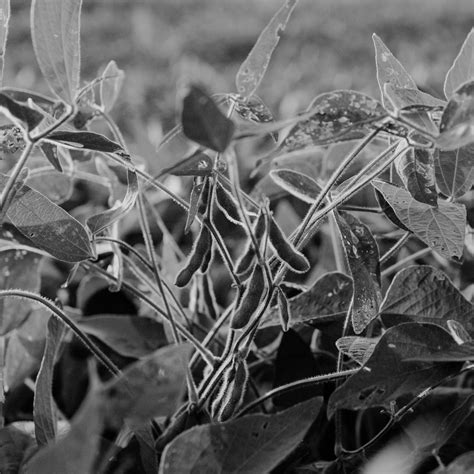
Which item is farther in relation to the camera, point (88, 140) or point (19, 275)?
point (19, 275)

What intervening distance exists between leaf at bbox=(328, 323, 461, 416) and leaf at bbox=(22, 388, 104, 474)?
153mm

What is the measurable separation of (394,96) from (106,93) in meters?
0.28

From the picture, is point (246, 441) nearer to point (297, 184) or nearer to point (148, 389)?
point (148, 389)

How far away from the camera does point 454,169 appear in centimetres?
49

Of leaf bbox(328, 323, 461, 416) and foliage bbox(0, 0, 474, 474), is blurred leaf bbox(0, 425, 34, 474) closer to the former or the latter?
foliage bbox(0, 0, 474, 474)

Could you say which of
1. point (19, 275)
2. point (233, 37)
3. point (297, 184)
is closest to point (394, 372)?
point (297, 184)

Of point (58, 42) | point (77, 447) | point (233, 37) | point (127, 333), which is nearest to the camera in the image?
point (77, 447)

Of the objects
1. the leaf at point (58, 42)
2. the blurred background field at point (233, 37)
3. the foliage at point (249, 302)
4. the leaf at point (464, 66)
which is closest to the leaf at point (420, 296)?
the foliage at point (249, 302)

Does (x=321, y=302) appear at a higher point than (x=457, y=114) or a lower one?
lower

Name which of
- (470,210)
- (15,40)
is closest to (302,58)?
(15,40)

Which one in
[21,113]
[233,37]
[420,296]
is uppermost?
[21,113]

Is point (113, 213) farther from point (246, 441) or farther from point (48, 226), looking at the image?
point (246, 441)

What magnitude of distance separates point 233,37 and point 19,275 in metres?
5.03

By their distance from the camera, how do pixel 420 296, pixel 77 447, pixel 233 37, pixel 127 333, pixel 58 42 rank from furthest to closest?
pixel 233 37 → pixel 127 333 → pixel 420 296 → pixel 58 42 → pixel 77 447
